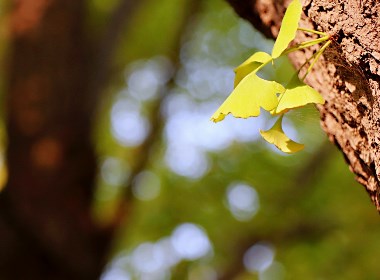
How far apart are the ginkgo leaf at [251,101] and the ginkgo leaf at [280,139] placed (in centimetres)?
9

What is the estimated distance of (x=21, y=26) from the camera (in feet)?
12.6

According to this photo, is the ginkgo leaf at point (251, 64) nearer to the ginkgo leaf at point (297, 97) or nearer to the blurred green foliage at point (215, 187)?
the ginkgo leaf at point (297, 97)

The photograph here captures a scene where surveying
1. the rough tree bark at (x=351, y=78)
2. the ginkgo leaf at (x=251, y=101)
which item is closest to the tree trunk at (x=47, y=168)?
the rough tree bark at (x=351, y=78)

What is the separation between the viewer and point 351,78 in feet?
2.77

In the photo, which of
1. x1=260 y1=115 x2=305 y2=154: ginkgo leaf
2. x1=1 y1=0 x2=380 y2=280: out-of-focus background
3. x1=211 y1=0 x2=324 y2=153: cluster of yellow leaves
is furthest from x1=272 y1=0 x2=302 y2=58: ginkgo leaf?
x1=1 y1=0 x2=380 y2=280: out-of-focus background

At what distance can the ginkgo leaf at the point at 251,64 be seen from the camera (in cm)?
83

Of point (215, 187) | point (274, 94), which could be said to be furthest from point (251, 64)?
point (215, 187)

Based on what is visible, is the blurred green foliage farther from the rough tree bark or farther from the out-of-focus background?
the rough tree bark

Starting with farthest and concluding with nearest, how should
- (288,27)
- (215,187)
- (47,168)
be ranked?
1. (215,187)
2. (47,168)
3. (288,27)

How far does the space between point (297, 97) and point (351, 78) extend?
11cm

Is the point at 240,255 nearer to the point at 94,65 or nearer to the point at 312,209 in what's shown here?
the point at 312,209

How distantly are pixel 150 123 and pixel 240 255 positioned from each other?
1.19 m

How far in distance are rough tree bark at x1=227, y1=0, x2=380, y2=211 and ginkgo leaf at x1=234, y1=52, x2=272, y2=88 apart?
9cm

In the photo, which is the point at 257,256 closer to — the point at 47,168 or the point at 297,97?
the point at 47,168
